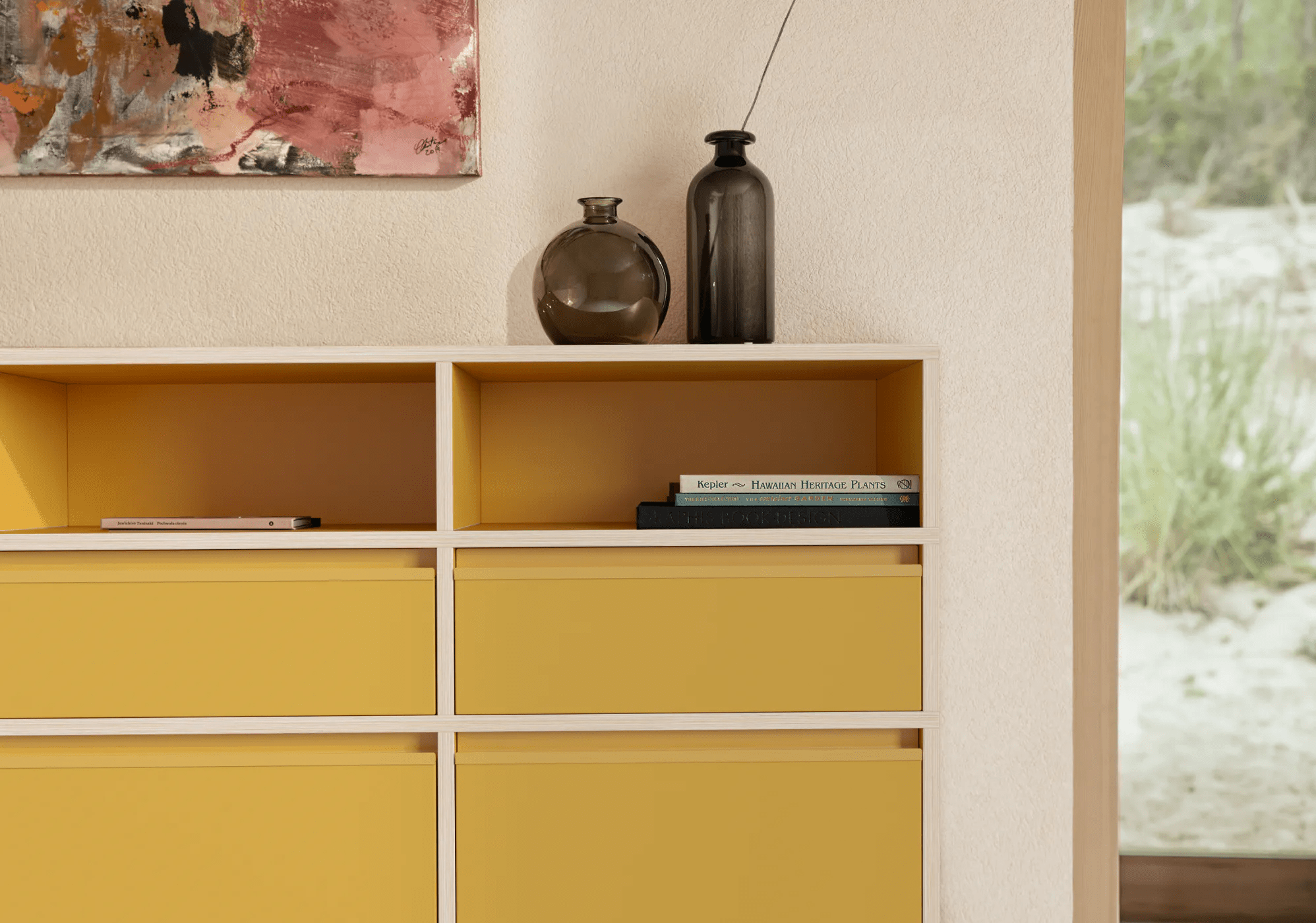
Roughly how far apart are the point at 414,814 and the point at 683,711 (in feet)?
1.46

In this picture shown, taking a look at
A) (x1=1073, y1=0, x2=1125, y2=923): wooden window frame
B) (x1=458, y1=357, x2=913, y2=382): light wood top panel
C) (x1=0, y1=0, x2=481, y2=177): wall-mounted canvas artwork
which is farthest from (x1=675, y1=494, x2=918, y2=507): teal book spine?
(x1=0, y1=0, x2=481, y2=177): wall-mounted canvas artwork

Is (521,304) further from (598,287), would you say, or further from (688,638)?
(688,638)

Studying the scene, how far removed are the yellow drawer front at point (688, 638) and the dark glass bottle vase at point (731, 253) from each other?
0.43 meters

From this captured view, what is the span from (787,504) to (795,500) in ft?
0.05

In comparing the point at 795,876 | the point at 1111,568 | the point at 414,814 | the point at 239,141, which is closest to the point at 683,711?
the point at 795,876

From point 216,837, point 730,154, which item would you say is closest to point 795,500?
point 730,154

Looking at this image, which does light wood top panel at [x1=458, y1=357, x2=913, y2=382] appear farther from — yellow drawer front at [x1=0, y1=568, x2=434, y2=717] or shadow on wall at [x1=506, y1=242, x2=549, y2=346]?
yellow drawer front at [x1=0, y1=568, x2=434, y2=717]

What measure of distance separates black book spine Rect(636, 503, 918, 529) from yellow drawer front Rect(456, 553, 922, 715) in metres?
0.06

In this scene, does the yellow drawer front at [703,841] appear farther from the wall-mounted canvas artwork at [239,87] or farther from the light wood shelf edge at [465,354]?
the wall-mounted canvas artwork at [239,87]

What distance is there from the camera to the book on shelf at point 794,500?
1.29 meters

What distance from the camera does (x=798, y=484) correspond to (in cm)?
130

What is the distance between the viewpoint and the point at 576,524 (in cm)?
150

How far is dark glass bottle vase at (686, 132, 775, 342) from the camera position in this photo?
141cm
